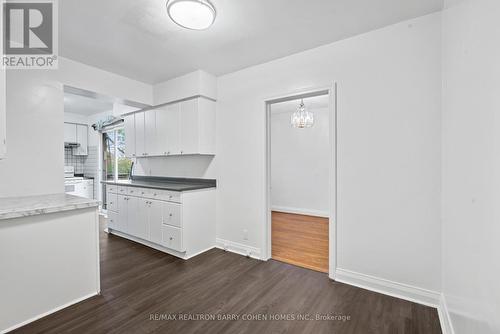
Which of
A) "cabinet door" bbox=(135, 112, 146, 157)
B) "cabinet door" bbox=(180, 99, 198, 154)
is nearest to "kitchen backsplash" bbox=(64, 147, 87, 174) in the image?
"cabinet door" bbox=(135, 112, 146, 157)

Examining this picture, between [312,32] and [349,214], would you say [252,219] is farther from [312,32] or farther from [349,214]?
[312,32]

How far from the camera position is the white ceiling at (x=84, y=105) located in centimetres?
461

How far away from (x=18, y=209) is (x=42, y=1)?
5.57 feet

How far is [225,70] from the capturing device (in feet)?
10.3

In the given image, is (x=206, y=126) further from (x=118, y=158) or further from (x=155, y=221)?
(x=118, y=158)

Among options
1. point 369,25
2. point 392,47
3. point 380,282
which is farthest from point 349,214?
point 369,25

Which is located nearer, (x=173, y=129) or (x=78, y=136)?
(x=173, y=129)

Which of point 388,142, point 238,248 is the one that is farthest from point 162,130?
point 388,142

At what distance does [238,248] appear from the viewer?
10.2 ft

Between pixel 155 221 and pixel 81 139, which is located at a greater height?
pixel 81 139

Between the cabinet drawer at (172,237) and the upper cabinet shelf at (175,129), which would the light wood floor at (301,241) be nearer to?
the cabinet drawer at (172,237)

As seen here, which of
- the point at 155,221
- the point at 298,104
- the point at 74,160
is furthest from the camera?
the point at 74,160

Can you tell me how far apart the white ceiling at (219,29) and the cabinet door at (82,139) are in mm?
3870

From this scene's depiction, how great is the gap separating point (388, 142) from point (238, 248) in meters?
2.27
